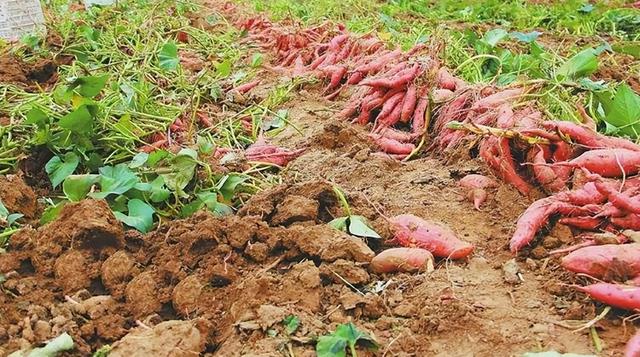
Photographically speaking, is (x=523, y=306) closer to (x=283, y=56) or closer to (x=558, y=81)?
(x=558, y=81)

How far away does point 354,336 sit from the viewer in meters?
2.02

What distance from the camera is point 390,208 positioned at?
3.00 meters

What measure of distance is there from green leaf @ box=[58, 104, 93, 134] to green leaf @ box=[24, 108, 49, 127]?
159 mm

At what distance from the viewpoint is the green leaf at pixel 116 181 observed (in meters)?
2.92

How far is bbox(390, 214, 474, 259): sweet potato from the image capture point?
2553mm

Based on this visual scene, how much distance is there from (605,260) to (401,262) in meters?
0.67

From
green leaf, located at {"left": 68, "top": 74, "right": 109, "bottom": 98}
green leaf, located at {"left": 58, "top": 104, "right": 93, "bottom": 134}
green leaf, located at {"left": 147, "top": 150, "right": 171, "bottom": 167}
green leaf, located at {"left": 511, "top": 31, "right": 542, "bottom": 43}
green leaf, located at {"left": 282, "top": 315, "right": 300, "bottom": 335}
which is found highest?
green leaf, located at {"left": 68, "top": 74, "right": 109, "bottom": 98}

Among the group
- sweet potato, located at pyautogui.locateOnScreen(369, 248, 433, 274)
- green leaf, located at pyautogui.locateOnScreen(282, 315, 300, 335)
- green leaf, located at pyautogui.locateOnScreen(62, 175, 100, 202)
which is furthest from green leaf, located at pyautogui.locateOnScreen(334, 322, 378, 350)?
green leaf, located at pyautogui.locateOnScreen(62, 175, 100, 202)

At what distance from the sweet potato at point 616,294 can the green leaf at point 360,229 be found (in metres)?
0.81

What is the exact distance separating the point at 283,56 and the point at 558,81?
312cm

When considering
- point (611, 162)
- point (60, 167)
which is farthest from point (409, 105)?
point (60, 167)

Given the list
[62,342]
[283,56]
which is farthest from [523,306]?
[283,56]

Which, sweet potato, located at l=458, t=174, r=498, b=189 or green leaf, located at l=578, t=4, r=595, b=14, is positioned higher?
sweet potato, located at l=458, t=174, r=498, b=189

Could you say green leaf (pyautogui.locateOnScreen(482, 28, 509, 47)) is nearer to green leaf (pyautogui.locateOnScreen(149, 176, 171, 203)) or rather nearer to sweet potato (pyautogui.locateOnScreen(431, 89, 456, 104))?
sweet potato (pyautogui.locateOnScreen(431, 89, 456, 104))
